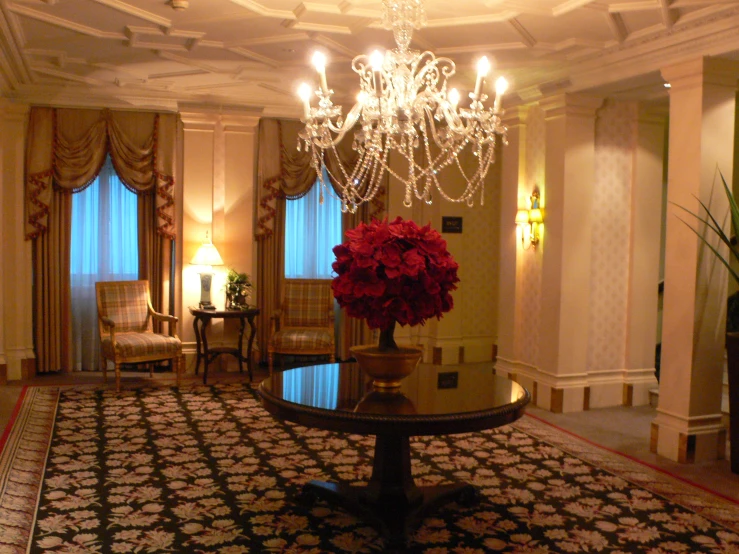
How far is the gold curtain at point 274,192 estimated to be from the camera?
7883mm

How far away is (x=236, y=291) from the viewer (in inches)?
294

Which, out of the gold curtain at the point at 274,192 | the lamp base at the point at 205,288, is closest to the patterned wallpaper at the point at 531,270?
the gold curtain at the point at 274,192

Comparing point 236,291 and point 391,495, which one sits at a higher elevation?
point 236,291

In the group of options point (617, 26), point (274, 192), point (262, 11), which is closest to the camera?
point (262, 11)

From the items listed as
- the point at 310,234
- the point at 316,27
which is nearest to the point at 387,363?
the point at 316,27

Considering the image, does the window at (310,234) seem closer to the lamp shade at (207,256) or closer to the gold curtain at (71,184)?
the lamp shade at (207,256)

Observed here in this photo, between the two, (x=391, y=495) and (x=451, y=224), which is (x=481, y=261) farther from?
(x=391, y=495)

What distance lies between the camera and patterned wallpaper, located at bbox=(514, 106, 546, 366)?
6.54 m

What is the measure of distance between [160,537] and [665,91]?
499cm

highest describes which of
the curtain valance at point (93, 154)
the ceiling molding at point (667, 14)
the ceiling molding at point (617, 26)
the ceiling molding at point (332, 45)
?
the ceiling molding at point (332, 45)

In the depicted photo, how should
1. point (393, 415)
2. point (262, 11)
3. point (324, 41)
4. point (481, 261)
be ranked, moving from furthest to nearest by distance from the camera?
1. point (481, 261)
2. point (324, 41)
3. point (262, 11)
4. point (393, 415)

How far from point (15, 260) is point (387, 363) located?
5.13 meters

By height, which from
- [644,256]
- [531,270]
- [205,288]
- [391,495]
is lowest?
[391,495]

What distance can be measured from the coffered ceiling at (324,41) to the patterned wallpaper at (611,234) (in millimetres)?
364
